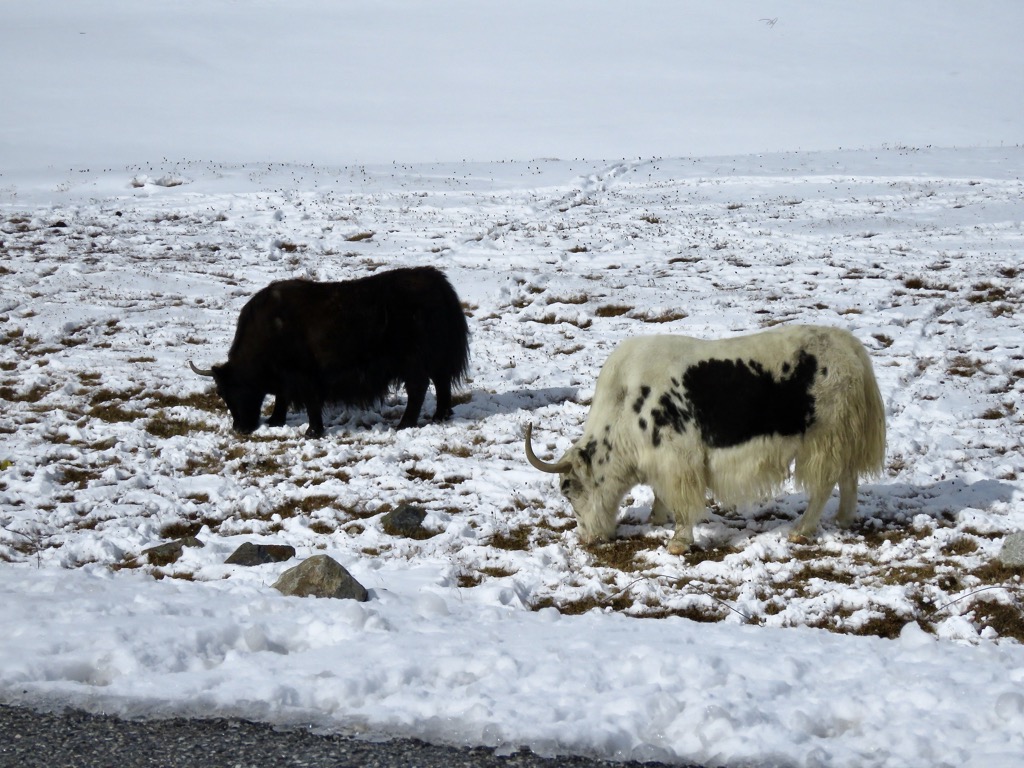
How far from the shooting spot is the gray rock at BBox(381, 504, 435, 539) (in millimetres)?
8008

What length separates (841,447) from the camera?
7.29 metres

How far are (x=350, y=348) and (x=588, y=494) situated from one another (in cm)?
419

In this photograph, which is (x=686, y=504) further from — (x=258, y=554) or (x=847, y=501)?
(x=258, y=554)

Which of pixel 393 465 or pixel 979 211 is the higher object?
pixel 979 211

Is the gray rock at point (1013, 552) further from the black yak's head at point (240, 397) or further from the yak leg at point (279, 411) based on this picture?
the black yak's head at point (240, 397)

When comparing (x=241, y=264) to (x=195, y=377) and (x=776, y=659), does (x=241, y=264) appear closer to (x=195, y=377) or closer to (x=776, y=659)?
(x=195, y=377)

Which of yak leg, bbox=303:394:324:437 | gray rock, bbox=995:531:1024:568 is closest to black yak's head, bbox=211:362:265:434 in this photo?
yak leg, bbox=303:394:324:437

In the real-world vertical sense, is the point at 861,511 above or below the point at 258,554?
above

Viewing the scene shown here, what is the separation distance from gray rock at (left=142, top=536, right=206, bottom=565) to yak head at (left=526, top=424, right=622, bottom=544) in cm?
256

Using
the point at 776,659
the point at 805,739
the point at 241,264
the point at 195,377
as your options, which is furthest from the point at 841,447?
the point at 241,264

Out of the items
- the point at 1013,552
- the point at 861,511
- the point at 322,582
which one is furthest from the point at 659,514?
the point at 322,582

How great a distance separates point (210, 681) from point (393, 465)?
4.86m

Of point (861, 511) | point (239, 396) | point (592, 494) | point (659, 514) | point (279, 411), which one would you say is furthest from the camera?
point (279, 411)

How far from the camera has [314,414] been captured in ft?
36.3
